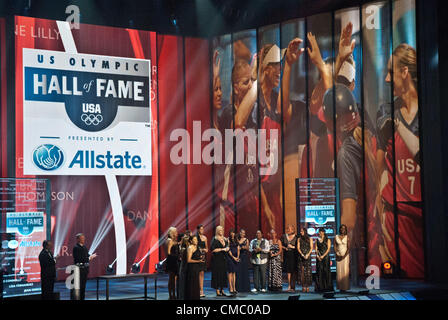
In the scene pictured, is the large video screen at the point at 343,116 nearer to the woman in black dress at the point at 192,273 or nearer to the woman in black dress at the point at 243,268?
the woman in black dress at the point at 243,268

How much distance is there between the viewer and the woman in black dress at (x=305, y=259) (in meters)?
14.8

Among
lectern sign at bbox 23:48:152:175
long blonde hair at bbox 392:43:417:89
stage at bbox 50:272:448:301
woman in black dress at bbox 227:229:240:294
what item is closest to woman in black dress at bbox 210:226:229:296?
woman in black dress at bbox 227:229:240:294

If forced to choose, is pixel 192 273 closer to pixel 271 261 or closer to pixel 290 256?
pixel 271 261

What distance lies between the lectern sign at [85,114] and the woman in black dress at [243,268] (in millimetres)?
4926

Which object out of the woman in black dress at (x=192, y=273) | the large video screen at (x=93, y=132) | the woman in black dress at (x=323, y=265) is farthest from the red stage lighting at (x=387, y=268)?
the woman in black dress at (x=192, y=273)

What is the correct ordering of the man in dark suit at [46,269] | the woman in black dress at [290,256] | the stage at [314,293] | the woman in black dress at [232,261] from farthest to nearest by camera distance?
the woman in black dress at [290,256] → the woman in black dress at [232,261] → the stage at [314,293] → the man in dark suit at [46,269]

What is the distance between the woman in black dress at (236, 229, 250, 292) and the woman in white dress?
5.95ft

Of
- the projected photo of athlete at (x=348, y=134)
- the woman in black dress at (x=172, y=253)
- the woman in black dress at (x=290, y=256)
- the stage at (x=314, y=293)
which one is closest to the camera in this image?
the woman in black dress at (x=172, y=253)

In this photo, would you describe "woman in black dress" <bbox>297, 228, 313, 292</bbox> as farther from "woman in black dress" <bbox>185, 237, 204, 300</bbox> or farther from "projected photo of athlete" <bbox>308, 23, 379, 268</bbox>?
"projected photo of athlete" <bbox>308, 23, 379, 268</bbox>

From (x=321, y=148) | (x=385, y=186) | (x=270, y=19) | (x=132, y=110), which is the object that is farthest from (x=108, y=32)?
(x=385, y=186)

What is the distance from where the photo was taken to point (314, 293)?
573 inches

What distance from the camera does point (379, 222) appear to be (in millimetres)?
17953
